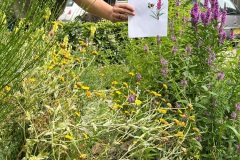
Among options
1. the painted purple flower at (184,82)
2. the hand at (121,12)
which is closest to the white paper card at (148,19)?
the hand at (121,12)

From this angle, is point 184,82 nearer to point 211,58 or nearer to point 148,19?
point 211,58

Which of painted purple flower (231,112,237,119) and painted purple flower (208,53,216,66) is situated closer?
painted purple flower (231,112,237,119)

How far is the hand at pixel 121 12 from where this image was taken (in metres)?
2.97

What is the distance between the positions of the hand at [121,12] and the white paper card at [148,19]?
0.09ft

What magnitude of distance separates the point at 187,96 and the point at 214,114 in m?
0.20

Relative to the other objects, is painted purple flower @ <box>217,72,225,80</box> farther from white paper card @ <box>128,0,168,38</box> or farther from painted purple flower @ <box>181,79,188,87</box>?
white paper card @ <box>128,0,168,38</box>

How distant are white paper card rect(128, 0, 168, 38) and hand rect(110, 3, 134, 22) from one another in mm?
28

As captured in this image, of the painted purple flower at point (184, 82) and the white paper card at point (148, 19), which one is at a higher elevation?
the white paper card at point (148, 19)

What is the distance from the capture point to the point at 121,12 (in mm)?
3014

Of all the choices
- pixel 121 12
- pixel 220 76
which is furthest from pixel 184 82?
pixel 121 12

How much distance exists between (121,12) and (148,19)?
159mm

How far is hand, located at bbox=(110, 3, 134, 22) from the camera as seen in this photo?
2.97 meters

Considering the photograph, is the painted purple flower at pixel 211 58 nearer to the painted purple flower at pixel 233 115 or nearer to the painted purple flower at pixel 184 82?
the painted purple flower at pixel 184 82

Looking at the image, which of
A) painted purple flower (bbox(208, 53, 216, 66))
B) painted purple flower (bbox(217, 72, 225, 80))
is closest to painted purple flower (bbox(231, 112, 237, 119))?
painted purple flower (bbox(217, 72, 225, 80))
